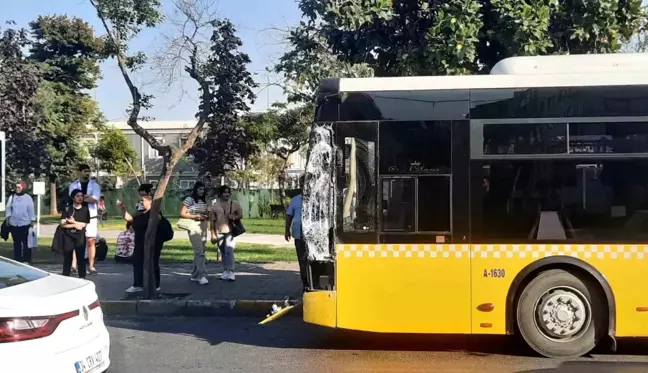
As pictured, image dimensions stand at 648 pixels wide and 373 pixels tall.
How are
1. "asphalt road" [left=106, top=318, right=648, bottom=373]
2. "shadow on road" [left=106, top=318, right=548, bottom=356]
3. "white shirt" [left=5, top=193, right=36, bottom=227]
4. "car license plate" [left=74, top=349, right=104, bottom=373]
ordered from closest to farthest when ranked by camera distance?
1. "car license plate" [left=74, top=349, right=104, bottom=373]
2. "asphalt road" [left=106, top=318, right=648, bottom=373]
3. "shadow on road" [left=106, top=318, right=548, bottom=356]
4. "white shirt" [left=5, top=193, right=36, bottom=227]

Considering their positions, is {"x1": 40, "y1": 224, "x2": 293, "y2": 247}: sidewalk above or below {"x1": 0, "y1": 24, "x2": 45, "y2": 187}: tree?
below

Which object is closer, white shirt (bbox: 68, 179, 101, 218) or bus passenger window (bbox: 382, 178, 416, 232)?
bus passenger window (bbox: 382, 178, 416, 232)

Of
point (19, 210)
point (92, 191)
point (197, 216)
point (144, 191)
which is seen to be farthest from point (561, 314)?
point (19, 210)

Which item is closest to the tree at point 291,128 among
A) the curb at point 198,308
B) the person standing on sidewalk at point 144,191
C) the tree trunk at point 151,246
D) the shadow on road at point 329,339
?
the person standing on sidewalk at point 144,191

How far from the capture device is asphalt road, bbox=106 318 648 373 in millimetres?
7703

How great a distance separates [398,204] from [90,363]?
3739mm

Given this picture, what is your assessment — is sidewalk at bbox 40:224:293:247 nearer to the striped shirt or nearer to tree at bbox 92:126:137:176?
the striped shirt

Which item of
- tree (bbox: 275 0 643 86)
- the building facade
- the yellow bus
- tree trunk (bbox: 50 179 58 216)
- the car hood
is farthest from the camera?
the building facade

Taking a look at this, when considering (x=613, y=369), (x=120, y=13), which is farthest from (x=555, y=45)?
(x=120, y=13)

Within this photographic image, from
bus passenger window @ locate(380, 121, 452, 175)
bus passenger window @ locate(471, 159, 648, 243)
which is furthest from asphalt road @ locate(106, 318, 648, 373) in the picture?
bus passenger window @ locate(380, 121, 452, 175)

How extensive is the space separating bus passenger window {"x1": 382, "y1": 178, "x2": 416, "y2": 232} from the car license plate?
11.2ft

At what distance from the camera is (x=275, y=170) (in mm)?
50969

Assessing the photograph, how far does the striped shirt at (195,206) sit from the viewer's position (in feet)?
41.5

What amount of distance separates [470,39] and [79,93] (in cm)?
3924
